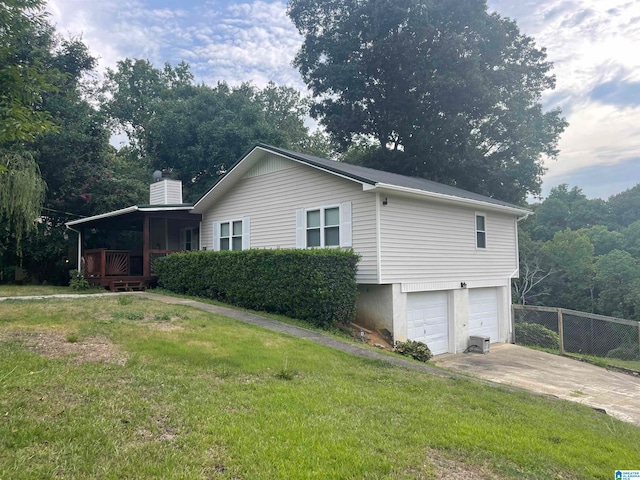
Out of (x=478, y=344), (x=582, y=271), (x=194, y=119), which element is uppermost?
(x=194, y=119)

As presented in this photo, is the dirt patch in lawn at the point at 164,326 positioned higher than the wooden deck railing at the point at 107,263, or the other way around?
the wooden deck railing at the point at 107,263

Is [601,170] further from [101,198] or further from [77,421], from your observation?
[77,421]

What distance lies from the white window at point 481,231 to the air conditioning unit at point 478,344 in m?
2.97

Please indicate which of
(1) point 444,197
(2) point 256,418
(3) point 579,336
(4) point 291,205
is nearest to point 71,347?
(2) point 256,418

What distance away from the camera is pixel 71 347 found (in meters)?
6.12

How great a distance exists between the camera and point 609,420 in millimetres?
6172

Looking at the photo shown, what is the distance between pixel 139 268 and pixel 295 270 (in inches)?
370

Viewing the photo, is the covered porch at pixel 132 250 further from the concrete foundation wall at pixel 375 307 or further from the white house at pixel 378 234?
the concrete foundation wall at pixel 375 307

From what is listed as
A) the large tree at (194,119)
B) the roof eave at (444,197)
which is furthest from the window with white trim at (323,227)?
the large tree at (194,119)

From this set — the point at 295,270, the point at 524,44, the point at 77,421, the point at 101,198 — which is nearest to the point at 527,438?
the point at 77,421

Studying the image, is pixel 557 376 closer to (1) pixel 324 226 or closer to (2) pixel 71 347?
(1) pixel 324 226

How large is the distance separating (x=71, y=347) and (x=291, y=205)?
785 cm

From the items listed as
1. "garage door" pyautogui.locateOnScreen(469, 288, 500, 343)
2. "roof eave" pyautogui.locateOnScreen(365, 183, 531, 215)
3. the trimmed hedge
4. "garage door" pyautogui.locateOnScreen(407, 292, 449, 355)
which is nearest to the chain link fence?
"garage door" pyautogui.locateOnScreen(469, 288, 500, 343)

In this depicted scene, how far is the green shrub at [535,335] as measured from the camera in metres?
16.7
